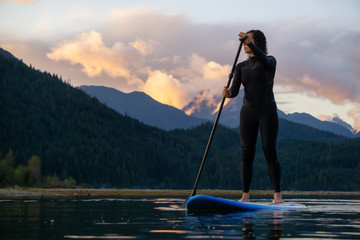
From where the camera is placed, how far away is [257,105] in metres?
18.6

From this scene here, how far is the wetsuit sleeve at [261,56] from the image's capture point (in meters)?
18.0

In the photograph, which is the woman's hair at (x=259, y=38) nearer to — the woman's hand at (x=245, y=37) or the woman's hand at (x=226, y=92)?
the woman's hand at (x=245, y=37)

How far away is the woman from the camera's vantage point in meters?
18.5

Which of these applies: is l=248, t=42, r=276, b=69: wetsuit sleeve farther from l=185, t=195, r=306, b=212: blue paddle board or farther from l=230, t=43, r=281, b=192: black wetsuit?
l=185, t=195, r=306, b=212: blue paddle board

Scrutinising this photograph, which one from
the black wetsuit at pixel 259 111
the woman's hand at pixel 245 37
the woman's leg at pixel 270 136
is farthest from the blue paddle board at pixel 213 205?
the woman's hand at pixel 245 37

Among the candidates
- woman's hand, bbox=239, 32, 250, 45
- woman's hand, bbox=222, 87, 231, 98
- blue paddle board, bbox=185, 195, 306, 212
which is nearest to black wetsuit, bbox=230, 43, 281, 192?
woman's hand, bbox=222, 87, 231, 98

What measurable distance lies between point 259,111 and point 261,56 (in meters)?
1.75

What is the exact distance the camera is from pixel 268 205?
1850 centimetres

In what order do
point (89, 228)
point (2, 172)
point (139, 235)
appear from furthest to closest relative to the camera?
point (2, 172)
point (89, 228)
point (139, 235)

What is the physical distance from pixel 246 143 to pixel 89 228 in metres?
7.59

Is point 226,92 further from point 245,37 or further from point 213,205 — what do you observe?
point 213,205

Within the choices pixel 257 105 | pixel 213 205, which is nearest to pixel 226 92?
pixel 257 105

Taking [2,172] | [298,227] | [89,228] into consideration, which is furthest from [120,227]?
[2,172]

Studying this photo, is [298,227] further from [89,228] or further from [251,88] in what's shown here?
[251,88]
